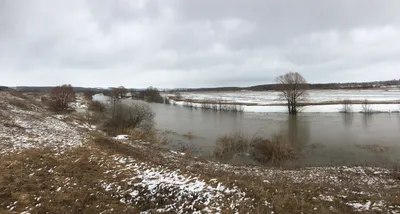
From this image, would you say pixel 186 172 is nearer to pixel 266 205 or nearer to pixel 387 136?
pixel 266 205

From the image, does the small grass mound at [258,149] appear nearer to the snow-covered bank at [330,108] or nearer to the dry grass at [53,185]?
the dry grass at [53,185]

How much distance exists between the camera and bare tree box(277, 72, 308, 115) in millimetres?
41531

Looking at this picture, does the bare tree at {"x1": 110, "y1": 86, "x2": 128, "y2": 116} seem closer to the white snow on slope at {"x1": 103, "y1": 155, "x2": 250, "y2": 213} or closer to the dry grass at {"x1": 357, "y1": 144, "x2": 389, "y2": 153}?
the white snow on slope at {"x1": 103, "y1": 155, "x2": 250, "y2": 213}

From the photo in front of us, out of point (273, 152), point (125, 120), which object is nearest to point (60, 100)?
point (125, 120)

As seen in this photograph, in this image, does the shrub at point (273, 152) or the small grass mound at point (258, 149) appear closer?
the shrub at point (273, 152)

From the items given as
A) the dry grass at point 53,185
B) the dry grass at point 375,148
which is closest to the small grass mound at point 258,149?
the dry grass at point 375,148

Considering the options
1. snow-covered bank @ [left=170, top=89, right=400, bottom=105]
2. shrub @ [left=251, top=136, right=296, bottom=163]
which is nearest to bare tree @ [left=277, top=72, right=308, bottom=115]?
snow-covered bank @ [left=170, top=89, right=400, bottom=105]

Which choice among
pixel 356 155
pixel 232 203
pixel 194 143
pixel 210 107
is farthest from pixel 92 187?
pixel 210 107

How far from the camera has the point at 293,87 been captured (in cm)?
4150

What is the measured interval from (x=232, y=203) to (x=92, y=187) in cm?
448

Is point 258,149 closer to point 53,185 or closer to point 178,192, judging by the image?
point 178,192

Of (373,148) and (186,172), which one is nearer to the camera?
(186,172)

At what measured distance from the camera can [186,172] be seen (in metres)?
9.53

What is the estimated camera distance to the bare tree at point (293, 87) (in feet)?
136
